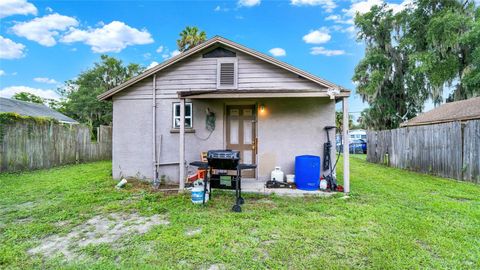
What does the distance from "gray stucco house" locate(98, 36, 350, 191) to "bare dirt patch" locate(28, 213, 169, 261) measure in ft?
9.14

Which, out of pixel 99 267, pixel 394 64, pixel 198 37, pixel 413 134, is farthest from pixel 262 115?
pixel 394 64

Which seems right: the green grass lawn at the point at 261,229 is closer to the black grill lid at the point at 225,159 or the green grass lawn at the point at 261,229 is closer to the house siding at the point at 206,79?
the black grill lid at the point at 225,159

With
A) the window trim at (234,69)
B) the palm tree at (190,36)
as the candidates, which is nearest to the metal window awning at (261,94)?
the window trim at (234,69)

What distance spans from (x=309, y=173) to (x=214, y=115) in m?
3.21

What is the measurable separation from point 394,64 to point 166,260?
833 inches

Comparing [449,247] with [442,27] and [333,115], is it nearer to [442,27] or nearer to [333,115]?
[333,115]

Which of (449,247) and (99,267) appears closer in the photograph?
(99,267)

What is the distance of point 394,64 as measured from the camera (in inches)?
706

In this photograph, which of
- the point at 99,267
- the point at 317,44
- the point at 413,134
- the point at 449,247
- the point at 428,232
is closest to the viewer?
the point at 99,267

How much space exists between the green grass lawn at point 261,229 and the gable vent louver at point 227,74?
128 inches

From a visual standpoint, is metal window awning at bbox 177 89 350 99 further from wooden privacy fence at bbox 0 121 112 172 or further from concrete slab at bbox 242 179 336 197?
wooden privacy fence at bbox 0 121 112 172

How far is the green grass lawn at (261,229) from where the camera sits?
2748 millimetres

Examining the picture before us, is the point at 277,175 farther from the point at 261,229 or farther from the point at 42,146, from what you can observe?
the point at 42,146

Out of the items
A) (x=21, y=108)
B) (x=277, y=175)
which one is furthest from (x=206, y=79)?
(x=21, y=108)
